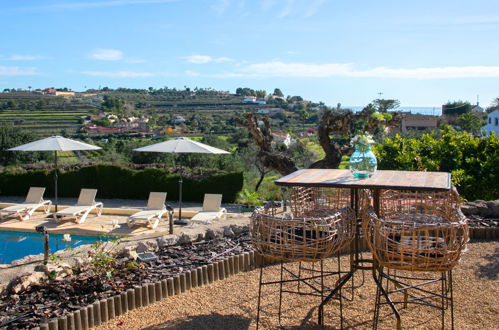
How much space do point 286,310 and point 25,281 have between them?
7.52 feet

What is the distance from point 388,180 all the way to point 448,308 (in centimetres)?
130

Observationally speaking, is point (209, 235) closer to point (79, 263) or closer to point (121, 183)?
point (79, 263)

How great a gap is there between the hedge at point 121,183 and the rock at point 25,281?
417 inches

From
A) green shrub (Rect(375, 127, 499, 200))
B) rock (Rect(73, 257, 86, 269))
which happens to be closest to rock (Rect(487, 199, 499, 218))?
green shrub (Rect(375, 127, 499, 200))

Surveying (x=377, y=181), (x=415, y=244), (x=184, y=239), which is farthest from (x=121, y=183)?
(x=415, y=244)

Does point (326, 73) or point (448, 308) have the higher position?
point (326, 73)

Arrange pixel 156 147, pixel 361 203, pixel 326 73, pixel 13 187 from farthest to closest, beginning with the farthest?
1. pixel 326 73
2. pixel 13 187
3. pixel 156 147
4. pixel 361 203

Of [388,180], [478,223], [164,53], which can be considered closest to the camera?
[388,180]

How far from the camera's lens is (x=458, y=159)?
9.27 meters

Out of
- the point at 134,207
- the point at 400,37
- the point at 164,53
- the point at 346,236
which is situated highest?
the point at 164,53

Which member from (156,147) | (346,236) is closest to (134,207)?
(156,147)

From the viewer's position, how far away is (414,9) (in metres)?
8.84

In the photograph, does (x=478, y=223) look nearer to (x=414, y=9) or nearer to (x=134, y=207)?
(x=414, y=9)

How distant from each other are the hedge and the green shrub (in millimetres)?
6083
